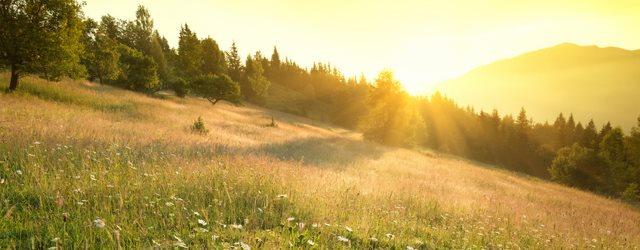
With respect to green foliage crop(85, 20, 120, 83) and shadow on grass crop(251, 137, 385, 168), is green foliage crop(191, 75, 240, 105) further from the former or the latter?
shadow on grass crop(251, 137, 385, 168)

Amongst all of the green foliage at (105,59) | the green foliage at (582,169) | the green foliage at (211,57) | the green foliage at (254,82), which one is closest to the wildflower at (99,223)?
the green foliage at (105,59)

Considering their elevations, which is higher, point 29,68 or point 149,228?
point 29,68

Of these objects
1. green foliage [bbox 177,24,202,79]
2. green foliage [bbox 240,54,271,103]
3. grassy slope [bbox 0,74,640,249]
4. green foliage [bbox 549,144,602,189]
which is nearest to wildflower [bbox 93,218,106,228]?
grassy slope [bbox 0,74,640,249]

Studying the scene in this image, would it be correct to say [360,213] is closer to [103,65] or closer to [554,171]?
[103,65]

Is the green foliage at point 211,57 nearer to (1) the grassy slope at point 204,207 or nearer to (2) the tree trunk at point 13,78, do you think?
(2) the tree trunk at point 13,78

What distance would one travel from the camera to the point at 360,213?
696 cm

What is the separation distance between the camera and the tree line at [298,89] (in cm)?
1870

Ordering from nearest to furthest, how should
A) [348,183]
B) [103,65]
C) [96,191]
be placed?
[96,191]
[348,183]
[103,65]

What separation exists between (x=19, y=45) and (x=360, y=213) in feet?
69.0

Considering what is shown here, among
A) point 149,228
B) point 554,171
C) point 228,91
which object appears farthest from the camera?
point 554,171

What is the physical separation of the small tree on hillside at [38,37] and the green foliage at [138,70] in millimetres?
22726

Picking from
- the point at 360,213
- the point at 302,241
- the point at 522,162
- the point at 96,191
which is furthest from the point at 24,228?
the point at 522,162

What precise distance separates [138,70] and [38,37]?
2473 centimetres

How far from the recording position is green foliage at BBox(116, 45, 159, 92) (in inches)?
1634
